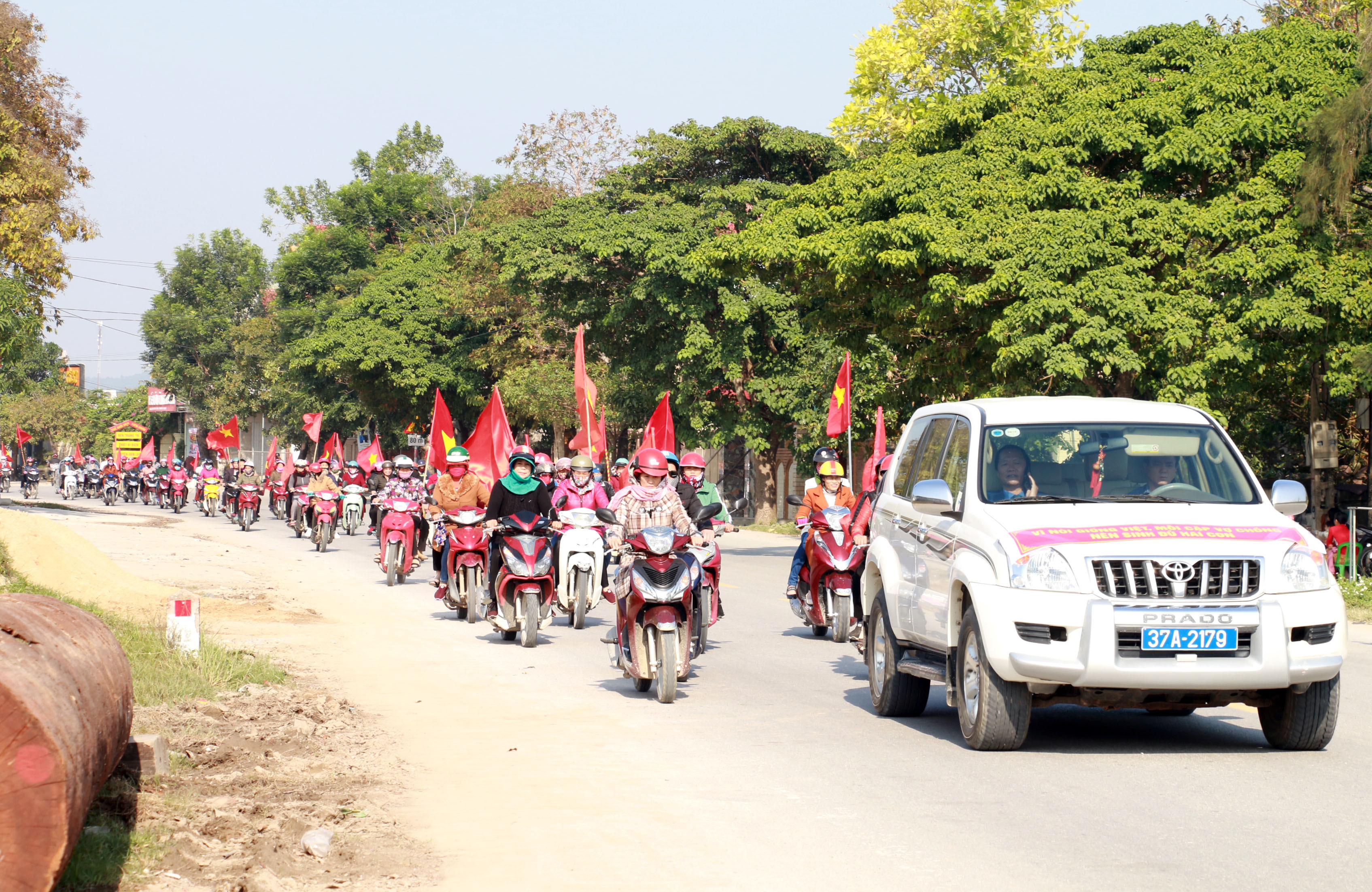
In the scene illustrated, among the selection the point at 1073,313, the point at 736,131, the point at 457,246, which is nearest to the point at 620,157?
the point at 457,246

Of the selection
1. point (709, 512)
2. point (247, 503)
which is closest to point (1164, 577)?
point (709, 512)

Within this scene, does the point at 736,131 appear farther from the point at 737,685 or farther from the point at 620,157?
the point at 737,685

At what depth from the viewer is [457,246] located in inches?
2057

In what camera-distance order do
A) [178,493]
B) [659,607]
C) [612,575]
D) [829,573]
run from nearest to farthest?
[659,607], [612,575], [829,573], [178,493]

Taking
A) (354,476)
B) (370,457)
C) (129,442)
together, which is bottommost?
(354,476)

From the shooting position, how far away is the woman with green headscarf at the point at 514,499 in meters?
13.6

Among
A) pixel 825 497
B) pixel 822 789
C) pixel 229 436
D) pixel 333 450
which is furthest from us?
pixel 229 436

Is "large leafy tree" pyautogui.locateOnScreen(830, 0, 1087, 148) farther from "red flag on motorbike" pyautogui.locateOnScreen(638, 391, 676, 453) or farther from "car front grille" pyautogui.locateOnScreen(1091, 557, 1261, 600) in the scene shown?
"car front grille" pyautogui.locateOnScreen(1091, 557, 1261, 600)

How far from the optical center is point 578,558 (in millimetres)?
14320

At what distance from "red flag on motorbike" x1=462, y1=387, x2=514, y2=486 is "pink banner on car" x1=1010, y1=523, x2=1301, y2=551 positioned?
1488 centimetres

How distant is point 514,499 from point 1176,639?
7515 mm

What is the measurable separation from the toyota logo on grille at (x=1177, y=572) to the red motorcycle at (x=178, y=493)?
149ft

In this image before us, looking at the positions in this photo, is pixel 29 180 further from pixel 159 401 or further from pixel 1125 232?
pixel 159 401

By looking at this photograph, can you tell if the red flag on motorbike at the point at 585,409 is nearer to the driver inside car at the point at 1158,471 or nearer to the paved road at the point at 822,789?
the paved road at the point at 822,789
